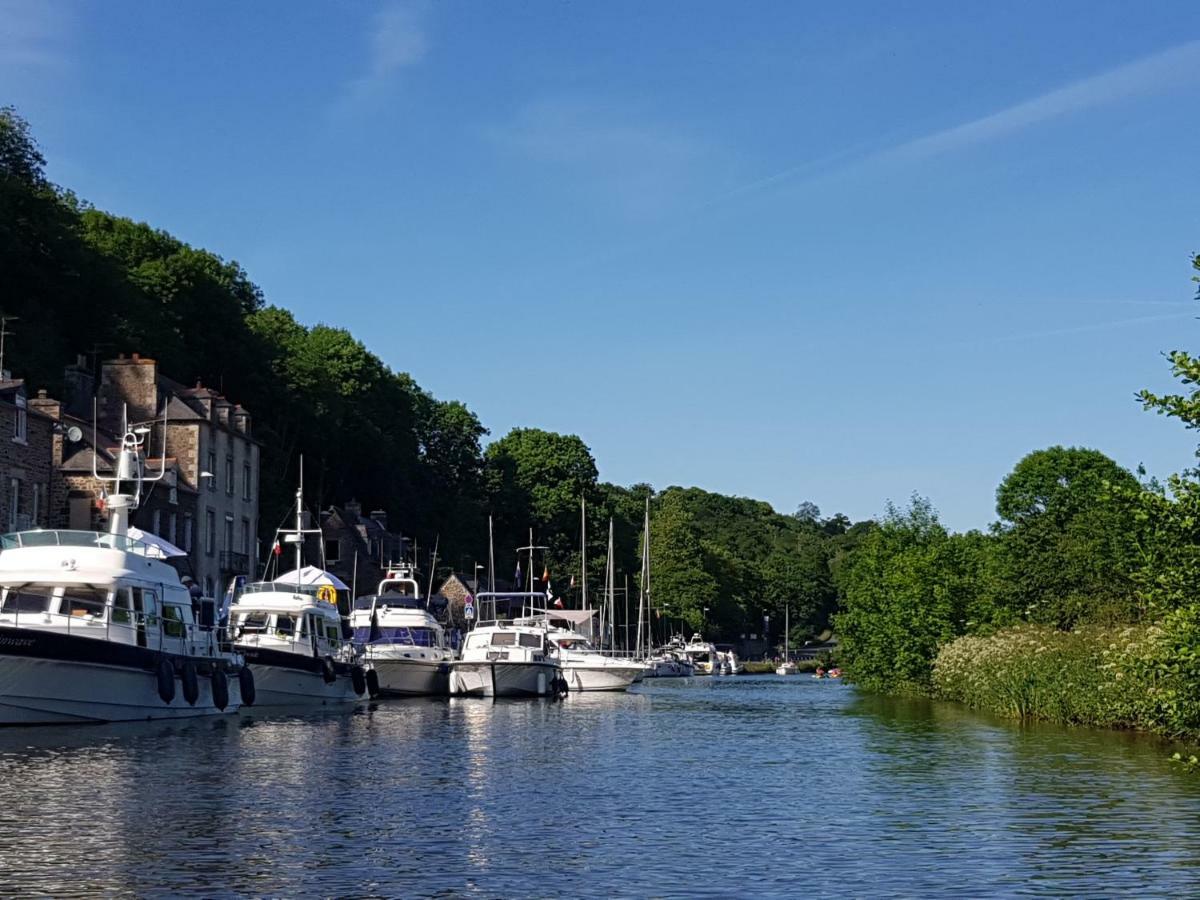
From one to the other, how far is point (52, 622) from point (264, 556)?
49.1 m

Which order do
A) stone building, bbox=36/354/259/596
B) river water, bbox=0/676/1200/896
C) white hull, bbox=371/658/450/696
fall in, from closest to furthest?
1. river water, bbox=0/676/1200/896
2. stone building, bbox=36/354/259/596
3. white hull, bbox=371/658/450/696

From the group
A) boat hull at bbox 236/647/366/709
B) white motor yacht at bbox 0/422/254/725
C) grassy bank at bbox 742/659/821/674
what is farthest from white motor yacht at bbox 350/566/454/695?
grassy bank at bbox 742/659/821/674

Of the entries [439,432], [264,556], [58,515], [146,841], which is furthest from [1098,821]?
[439,432]

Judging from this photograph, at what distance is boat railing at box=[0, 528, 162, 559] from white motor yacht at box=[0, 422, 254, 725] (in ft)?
0.09

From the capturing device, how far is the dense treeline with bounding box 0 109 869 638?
84812 millimetres

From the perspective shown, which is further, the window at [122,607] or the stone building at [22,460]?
the stone building at [22,460]

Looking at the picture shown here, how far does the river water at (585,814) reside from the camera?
60.4ft

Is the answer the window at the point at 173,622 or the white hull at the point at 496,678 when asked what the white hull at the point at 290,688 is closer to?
the window at the point at 173,622

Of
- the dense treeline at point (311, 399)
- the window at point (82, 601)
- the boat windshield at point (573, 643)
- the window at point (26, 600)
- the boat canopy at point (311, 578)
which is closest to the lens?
the window at point (26, 600)

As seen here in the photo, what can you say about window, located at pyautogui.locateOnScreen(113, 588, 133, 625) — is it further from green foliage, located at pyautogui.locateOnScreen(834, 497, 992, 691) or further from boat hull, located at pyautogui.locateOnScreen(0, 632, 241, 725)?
green foliage, located at pyautogui.locateOnScreen(834, 497, 992, 691)

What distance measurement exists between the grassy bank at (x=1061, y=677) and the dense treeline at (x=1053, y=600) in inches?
3.1

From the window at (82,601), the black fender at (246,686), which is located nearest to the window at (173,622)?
the window at (82,601)

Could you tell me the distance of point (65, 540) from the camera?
142 feet

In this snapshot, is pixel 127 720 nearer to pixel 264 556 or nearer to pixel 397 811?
pixel 397 811
